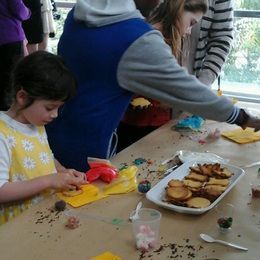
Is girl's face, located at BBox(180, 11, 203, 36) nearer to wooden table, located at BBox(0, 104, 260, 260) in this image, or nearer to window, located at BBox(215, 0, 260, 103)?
wooden table, located at BBox(0, 104, 260, 260)

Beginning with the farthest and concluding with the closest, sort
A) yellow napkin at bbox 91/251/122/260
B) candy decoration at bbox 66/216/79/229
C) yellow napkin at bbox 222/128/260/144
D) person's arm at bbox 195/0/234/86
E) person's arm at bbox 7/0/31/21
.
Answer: person's arm at bbox 7/0/31/21 → person's arm at bbox 195/0/234/86 → yellow napkin at bbox 222/128/260/144 → candy decoration at bbox 66/216/79/229 → yellow napkin at bbox 91/251/122/260

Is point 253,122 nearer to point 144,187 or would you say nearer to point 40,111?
point 144,187

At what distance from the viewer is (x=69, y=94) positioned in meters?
1.25

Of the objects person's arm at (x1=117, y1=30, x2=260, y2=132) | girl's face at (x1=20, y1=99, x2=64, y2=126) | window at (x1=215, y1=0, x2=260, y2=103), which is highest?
person's arm at (x1=117, y1=30, x2=260, y2=132)

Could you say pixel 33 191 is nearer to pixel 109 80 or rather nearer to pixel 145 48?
pixel 109 80

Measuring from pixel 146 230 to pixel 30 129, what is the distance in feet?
1.71

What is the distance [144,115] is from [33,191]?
2.36ft

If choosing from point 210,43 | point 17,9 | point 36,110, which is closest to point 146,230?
point 36,110

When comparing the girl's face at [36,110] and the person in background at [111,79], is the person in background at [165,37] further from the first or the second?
the girl's face at [36,110]

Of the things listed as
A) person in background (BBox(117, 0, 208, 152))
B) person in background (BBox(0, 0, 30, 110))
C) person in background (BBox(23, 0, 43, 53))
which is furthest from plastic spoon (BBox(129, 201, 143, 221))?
person in background (BBox(23, 0, 43, 53))

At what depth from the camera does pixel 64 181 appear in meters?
1.17

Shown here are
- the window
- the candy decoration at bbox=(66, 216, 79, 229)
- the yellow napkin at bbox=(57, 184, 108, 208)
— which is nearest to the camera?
the candy decoration at bbox=(66, 216, 79, 229)

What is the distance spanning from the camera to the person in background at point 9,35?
8.63 feet

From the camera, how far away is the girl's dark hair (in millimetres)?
1209
